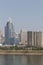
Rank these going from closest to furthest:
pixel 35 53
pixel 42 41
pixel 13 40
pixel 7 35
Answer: pixel 35 53 → pixel 42 41 → pixel 13 40 → pixel 7 35

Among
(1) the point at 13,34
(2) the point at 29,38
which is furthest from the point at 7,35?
(2) the point at 29,38

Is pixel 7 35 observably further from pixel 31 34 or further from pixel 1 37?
pixel 31 34

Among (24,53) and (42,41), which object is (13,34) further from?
(24,53)

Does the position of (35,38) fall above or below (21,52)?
above

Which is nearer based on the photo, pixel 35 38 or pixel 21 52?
pixel 21 52

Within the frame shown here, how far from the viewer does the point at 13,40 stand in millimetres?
108562

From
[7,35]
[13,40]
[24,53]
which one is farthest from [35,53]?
[7,35]

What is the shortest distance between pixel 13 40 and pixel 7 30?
16.9 metres

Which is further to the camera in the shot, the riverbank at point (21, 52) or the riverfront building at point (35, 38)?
the riverfront building at point (35, 38)

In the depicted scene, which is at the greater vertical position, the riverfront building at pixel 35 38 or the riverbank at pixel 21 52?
the riverfront building at pixel 35 38

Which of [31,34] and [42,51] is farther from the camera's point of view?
[31,34]

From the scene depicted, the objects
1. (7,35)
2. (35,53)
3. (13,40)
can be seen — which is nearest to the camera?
(35,53)

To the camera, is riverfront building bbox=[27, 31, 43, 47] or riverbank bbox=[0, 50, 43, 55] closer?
riverbank bbox=[0, 50, 43, 55]

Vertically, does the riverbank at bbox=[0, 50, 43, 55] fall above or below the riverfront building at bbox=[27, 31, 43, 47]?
below
